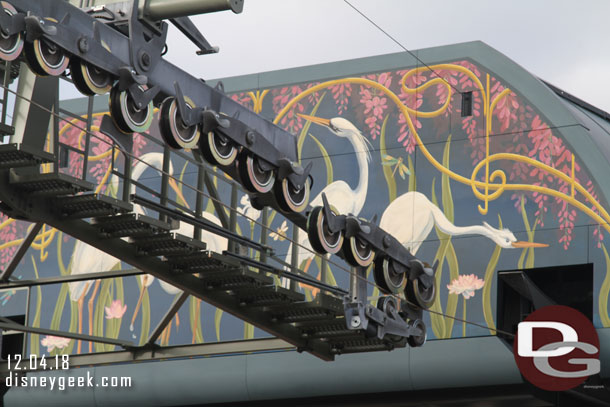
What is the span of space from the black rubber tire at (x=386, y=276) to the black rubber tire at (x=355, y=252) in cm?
44

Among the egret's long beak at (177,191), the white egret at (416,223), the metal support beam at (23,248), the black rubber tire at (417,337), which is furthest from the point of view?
the egret's long beak at (177,191)

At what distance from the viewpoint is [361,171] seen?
25297mm

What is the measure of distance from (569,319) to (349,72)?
6.51 m

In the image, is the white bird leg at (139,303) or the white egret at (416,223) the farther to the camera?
the white bird leg at (139,303)

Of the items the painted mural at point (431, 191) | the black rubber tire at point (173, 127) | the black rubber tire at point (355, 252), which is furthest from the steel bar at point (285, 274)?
Answer: the black rubber tire at point (173, 127)

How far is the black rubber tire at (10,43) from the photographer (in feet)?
43.3

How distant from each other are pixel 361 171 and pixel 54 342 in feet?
25.2

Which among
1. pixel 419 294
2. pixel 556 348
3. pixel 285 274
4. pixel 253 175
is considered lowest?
pixel 556 348

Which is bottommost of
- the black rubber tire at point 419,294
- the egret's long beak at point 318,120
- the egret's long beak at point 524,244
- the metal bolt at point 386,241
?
the black rubber tire at point 419,294

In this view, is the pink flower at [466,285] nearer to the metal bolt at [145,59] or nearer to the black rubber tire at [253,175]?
the black rubber tire at [253,175]

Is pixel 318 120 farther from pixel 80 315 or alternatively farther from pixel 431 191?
pixel 80 315

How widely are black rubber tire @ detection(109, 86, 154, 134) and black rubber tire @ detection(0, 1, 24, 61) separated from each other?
4.28 feet

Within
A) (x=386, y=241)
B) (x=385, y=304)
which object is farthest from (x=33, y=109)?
(x=385, y=304)

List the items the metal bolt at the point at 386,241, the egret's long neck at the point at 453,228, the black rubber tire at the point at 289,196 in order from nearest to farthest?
the black rubber tire at the point at 289,196
the metal bolt at the point at 386,241
the egret's long neck at the point at 453,228
